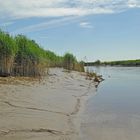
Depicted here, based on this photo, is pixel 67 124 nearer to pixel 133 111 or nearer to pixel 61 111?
pixel 61 111

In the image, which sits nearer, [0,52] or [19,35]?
[0,52]

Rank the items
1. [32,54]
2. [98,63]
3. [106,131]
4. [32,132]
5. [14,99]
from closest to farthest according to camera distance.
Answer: [32,132], [106,131], [14,99], [32,54], [98,63]

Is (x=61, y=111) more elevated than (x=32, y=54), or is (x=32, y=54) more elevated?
(x=32, y=54)

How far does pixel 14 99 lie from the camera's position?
45.9 feet

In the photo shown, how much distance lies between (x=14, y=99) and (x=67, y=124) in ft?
13.4

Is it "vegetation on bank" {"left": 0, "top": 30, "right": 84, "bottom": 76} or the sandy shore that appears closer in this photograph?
the sandy shore

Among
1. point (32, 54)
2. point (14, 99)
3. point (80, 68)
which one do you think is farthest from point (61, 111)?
point (80, 68)

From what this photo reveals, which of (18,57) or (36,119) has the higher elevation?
(18,57)

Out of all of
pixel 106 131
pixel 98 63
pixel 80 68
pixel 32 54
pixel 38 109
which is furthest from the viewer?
pixel 98 63

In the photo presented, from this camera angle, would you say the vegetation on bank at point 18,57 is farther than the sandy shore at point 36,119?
Yes

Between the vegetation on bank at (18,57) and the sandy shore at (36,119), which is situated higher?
the vegetation on bank at (18,57)

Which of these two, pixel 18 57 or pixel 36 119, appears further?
pixel 18 57

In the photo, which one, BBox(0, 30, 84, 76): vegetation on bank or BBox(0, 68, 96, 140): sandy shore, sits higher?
→ BBox(0, 30, 84, 76): vegetation on bank

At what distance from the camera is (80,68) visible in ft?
181
